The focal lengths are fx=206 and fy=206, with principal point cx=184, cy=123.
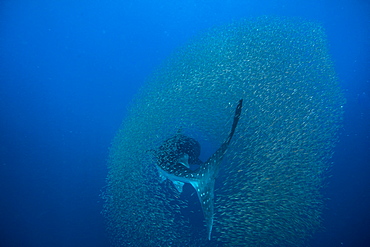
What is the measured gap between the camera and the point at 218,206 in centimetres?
428

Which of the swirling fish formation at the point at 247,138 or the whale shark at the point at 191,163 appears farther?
the swirling fish formation at the point at 247,138

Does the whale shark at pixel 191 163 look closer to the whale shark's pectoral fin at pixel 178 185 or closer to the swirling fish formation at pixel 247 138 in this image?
the whale shark's pectoral fin at pixel 178 185

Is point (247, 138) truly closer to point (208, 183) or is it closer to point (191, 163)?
point (191, 163)

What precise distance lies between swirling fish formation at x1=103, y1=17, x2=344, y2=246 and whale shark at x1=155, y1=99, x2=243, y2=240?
0.57 metres

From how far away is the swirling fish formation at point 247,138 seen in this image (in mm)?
4363

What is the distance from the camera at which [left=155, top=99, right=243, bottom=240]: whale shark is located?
3404 millimetres

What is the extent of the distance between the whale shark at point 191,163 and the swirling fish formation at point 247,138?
1.87 feet

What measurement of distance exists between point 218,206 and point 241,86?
292cm

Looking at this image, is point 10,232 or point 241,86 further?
point 10,232

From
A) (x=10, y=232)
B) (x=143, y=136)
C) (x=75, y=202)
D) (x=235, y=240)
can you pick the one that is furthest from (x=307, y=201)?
(x=10, y=232)

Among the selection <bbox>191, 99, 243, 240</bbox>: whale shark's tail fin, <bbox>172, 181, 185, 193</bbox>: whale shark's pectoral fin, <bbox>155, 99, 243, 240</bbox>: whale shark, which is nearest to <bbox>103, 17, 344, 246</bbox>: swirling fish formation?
<bbox>172, 181, 185, 193</bbox>: whale shark's pectoral fin

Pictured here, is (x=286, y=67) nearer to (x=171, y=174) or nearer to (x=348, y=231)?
(x=171, y=174)

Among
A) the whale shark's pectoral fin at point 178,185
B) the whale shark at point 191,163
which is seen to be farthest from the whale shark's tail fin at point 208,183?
the whale shark's pectoral fin at point 178,185

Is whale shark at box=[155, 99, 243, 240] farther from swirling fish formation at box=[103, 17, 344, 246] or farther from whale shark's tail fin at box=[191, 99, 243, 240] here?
swirling fish formation at box=[103, 17, 344, 246]
